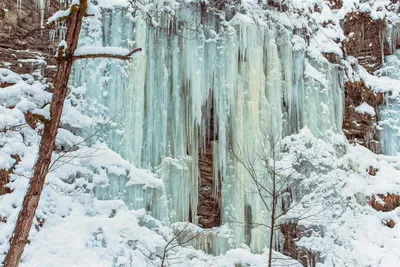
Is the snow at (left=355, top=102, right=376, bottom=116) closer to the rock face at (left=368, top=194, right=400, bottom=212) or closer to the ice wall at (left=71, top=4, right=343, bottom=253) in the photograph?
the ice wall at (left=71, top=4, right=343, bottom=253)

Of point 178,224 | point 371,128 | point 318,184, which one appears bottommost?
point 178,224

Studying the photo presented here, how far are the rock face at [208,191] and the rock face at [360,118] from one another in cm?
348

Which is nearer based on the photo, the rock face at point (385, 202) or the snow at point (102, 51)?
the snow at point (102, 51)

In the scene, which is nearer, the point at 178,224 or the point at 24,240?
the point at 24,240

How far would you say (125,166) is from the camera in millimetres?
7766

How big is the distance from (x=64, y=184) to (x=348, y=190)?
19.1 feet

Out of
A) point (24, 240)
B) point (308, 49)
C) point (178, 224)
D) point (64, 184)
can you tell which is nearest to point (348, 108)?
point (308, 49)

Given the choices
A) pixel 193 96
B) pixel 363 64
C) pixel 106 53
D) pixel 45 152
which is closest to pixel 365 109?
pixel 363 64

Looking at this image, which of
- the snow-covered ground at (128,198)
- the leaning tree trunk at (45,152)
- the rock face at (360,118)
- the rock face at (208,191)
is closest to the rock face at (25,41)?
the snow-covered ground at (128,198)

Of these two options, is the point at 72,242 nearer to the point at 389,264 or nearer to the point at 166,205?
the point at 166,205

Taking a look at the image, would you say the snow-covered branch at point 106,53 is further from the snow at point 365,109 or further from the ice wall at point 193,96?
the snow at point 365,109

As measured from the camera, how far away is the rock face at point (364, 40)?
36.3 feet

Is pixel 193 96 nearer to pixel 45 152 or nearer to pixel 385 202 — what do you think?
pixel 385 202

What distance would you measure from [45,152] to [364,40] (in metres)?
9.59
